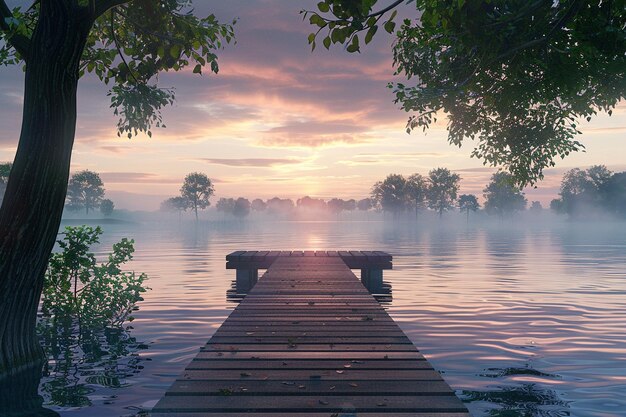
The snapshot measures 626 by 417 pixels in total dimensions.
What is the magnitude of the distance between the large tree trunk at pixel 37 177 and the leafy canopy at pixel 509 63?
539 centimetres

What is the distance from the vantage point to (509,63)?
13.0m

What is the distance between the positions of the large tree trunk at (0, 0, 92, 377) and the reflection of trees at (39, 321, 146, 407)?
0.76 m

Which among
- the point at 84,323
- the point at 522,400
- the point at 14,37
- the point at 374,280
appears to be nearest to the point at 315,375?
the point at 522,400

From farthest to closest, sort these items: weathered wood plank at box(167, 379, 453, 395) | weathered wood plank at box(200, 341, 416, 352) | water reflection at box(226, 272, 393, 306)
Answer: water reflection at box(226, 272, 393, 306) → weathered wood plank at box(200, 341, 416, 352) → weathered wood plank at box(167, 379, 453, 395)

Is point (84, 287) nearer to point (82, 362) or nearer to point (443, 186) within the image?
point (82, 362)

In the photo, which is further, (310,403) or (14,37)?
(14,37)

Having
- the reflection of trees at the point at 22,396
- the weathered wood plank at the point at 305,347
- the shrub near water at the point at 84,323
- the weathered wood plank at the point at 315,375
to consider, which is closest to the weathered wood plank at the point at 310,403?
the weathered wood plank at the point at 315,375

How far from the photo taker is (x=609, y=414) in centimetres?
743

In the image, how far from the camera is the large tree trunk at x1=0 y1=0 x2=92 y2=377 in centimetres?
907

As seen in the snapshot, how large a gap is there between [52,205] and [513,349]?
9266mm

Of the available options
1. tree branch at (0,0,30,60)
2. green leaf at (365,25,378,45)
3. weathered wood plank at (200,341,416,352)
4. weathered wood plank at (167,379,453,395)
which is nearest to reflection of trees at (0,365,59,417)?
weathered wood plank at (200,341,416,352)

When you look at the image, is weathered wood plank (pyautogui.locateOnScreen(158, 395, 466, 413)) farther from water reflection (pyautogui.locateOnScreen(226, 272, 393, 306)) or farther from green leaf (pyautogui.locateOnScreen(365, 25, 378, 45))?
water reflection (pyautogui.locateOnScreen(226, 272, 393, 306))

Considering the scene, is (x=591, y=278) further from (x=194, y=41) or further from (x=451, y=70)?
(x=194, y=41)

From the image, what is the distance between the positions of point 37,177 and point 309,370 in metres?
5.83
